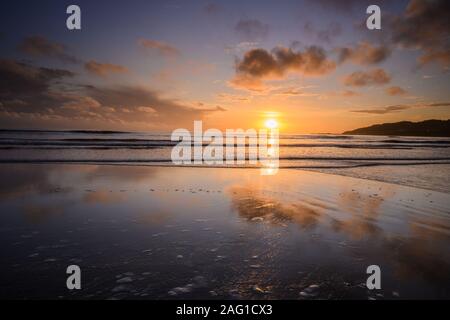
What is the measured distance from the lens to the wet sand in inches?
158

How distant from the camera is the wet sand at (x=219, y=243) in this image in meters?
4.01

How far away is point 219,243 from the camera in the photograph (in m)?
5.62

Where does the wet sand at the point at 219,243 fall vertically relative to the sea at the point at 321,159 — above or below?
below

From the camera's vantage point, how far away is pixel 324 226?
6918 millimetres

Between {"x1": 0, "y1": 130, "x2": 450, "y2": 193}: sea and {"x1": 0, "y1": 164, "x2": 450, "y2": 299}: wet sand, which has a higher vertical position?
{"x1": 0, "y1": 130, "x2": 450, "y2": 193}: sea

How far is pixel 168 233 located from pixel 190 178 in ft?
25.0

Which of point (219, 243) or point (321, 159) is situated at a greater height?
point (321, 159)

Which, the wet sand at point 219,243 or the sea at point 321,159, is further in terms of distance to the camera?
the sea at point 321,159

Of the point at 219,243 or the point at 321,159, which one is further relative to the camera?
the point at 321,159
